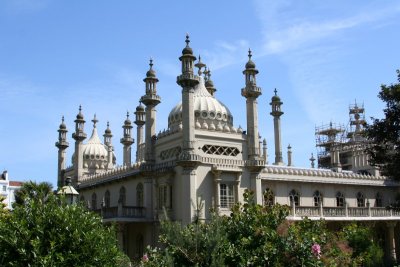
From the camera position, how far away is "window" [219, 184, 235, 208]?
97.1 feet

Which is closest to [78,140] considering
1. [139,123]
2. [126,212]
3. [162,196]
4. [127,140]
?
[139,123]

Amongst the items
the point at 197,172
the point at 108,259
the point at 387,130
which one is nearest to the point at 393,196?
the point at 387,130

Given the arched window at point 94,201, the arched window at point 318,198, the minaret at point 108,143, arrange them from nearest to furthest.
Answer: the arched window at point 318,198 → the arched window at point 94,201 → the minaret at point 108,143

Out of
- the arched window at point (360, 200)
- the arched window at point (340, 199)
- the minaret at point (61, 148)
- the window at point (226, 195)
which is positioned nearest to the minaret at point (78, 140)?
the minaret at point (61, 148)

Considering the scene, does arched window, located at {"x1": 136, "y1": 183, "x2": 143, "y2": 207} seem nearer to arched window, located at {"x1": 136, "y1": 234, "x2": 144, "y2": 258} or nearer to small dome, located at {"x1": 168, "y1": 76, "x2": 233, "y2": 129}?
arched window, located at {"x1": 136, "y1": 234, "x2": 144, "y2": 258}

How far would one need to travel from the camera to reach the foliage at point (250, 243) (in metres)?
12.8

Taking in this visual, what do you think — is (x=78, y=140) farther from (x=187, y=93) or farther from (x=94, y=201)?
(x=187, y=93)

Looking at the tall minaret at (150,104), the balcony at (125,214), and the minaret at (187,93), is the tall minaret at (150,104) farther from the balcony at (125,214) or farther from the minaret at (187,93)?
the minaret at (187,93)

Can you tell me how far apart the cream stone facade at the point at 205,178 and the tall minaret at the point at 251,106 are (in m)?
0.06

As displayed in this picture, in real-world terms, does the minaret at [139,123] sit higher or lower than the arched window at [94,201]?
higher

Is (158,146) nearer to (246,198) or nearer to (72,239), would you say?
(246,198)

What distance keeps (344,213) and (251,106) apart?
954 centimetres

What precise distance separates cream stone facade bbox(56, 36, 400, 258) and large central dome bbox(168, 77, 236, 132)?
60 millimetres

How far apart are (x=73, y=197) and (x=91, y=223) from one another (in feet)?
11.3
